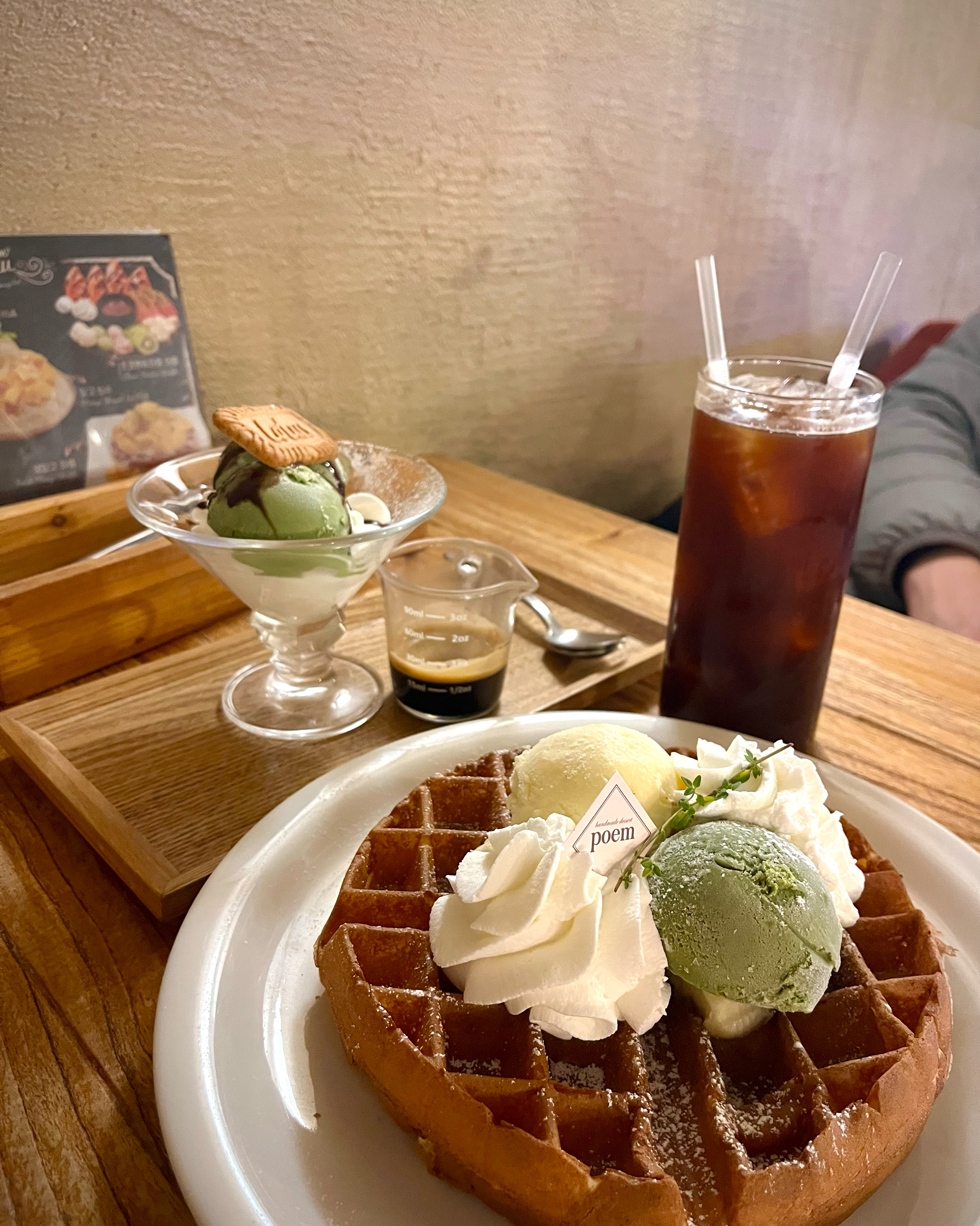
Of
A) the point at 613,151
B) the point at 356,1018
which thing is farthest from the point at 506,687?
the point at 613,151

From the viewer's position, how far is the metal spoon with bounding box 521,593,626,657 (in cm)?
125

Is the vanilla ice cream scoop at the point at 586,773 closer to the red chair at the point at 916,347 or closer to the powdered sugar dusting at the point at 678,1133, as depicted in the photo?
the powdered sugar dusting at the point at 678,1133

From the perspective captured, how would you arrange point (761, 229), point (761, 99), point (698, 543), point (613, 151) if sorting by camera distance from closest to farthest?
point (698, 543) → point (613, 151) → point (761, 99) → point (761, 229)

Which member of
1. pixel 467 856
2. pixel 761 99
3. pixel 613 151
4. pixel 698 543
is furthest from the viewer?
pixel 761 99

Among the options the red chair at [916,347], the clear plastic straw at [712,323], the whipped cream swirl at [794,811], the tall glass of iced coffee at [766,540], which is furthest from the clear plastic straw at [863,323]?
the red chair at [916,347]

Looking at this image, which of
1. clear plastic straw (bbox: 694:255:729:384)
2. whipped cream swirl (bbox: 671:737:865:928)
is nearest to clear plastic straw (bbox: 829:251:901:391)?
clear plastic straw (bbox: 694:255:729:384)

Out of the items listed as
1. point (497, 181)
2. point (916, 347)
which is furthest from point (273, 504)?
point (916, 347)

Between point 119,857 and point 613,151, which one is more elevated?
point 613,151

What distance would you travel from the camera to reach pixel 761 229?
2.76 m

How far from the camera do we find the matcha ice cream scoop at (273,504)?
1058mm

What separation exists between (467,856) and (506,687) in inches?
19.4

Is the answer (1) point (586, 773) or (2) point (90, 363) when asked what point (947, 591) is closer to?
(1) point (586, 773)

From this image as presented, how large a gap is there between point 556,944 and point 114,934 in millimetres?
415

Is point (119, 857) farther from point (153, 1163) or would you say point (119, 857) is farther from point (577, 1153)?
point (577, 1153)
